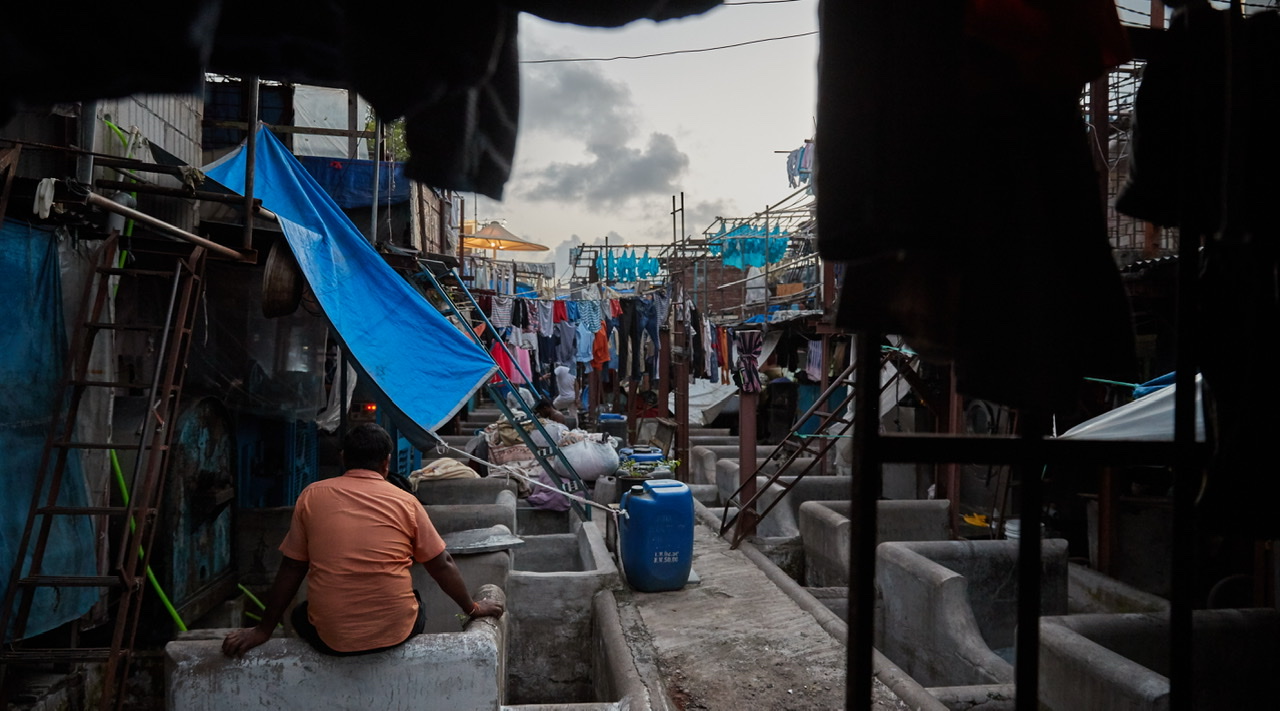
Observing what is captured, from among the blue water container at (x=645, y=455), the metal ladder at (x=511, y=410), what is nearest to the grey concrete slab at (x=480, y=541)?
the metal ladder at (x=511, y=410)

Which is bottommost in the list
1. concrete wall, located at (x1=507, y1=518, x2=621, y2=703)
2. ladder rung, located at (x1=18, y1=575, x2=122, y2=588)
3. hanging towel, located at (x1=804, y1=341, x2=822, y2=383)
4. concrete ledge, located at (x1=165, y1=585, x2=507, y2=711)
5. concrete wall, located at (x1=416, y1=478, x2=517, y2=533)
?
concrete wall, located at (x1=507, y1=518, x2=621, y2=703)

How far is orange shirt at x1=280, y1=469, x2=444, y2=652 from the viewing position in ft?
12.3

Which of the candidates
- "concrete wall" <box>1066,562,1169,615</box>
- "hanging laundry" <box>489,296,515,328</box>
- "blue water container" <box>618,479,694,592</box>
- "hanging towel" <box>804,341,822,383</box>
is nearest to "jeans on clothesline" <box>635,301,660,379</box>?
"hanging laundry" <box>489,296,515,328</box>

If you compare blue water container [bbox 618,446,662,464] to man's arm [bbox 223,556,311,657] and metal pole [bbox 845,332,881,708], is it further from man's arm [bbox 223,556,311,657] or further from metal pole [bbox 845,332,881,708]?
metal pole [bbox 845,332,881,708]

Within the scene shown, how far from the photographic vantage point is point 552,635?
657cm

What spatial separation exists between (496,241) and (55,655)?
78.9 ft

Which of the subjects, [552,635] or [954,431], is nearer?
[552,635]

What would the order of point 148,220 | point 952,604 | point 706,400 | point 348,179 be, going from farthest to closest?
point 706,400, point 348,179, point 952,604, point 148,220

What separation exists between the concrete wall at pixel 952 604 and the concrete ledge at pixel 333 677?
13.2 ft

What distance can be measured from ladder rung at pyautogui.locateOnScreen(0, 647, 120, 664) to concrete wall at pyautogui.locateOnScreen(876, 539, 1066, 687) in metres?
5.91

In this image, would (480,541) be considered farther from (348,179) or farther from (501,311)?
(501,311)

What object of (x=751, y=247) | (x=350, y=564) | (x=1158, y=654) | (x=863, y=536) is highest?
(x=751, y=247)

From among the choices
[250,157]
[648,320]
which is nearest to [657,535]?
[250,157]

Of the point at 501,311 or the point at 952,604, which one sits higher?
the point at 501,311
